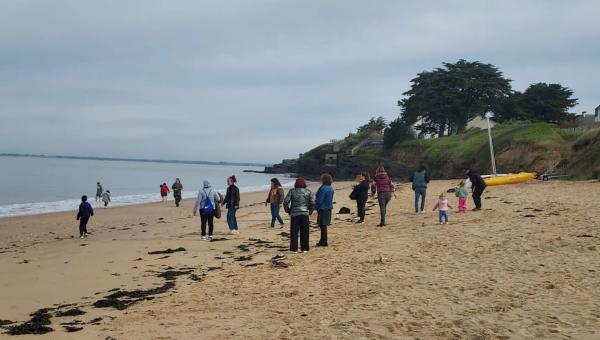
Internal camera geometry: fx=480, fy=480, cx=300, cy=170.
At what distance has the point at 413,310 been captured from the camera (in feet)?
19.5

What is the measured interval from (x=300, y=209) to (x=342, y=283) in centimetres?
349

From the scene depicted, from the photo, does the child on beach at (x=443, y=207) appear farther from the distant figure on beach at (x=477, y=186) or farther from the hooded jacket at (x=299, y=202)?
the hooded jacket at (x=299, y=202)

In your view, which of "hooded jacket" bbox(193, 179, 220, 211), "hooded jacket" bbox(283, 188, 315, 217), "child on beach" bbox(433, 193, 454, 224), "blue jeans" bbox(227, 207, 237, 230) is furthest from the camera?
"blue jeans" bbox(227, 207, 237, 230)

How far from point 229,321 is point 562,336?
3646 mm

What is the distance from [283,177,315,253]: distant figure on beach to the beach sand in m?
0.52

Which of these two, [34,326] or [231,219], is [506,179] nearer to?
[231,219]

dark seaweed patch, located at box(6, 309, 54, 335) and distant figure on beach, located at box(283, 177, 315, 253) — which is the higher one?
distant figure on beach, located at box(283, 177, 315, 253)

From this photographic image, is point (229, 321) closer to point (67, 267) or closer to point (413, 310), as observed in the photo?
point (413, 310)

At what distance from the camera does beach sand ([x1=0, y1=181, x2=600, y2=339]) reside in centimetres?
546

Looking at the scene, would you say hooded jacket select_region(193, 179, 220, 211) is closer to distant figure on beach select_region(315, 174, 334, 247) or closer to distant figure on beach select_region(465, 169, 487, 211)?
distant figure on beach select_region(315, 174, 334, 247)

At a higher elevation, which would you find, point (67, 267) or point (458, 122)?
point (458, 122)

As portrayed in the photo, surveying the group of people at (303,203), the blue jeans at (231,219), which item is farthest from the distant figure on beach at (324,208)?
the blue jeans at (231,219)

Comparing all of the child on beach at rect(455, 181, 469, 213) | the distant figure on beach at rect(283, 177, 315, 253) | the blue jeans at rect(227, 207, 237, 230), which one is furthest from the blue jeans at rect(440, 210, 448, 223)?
the blue jeans at rect(227, 207, 237, 230)

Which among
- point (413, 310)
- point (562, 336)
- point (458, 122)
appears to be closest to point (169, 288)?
point (413, 310)
